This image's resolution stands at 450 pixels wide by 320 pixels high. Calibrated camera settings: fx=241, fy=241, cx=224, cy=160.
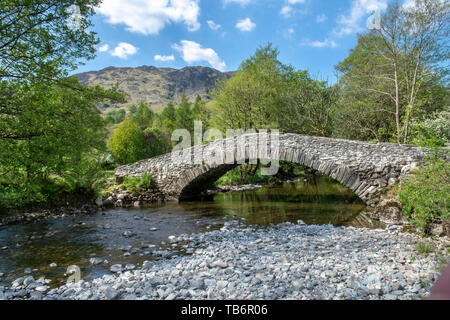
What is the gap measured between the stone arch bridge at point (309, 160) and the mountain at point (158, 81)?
402ft

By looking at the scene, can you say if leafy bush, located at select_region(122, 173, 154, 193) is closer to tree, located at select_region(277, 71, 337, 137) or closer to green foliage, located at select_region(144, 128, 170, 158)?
tree, located at select_region(277, 71, 337, 137)

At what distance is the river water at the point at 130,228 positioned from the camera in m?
4.28

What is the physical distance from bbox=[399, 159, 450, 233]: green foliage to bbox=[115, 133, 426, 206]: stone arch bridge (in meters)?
1.57

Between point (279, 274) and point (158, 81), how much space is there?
596 feet

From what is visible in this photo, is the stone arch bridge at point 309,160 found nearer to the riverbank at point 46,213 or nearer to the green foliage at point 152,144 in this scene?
the riverbank at point 46,213

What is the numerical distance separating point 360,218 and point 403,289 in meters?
4.64

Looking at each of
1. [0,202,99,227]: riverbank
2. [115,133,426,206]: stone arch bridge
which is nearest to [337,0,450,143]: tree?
[115,133,426,206]: stone arch bridge

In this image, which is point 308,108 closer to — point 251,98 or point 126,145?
point 251,98

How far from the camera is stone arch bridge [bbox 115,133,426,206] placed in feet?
23.5

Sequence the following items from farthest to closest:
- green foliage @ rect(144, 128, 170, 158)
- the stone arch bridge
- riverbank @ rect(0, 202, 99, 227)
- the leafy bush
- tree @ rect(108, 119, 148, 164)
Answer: green foliage @ rect(144, 128, 170, 158)
tree @ rect(108, 119, 148, 164)
the leafy bush
the stone arch bridge
riverbank @ rect(0, 202, 99, 227)

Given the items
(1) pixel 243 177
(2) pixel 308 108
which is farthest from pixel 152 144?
(2) pixel 308 108

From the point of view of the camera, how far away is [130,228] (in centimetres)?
649

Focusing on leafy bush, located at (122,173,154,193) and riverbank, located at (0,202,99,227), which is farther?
leafy bush, located at (122,173,154,193)

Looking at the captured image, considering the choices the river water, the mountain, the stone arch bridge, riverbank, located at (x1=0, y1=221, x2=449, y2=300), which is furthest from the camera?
the mountain
